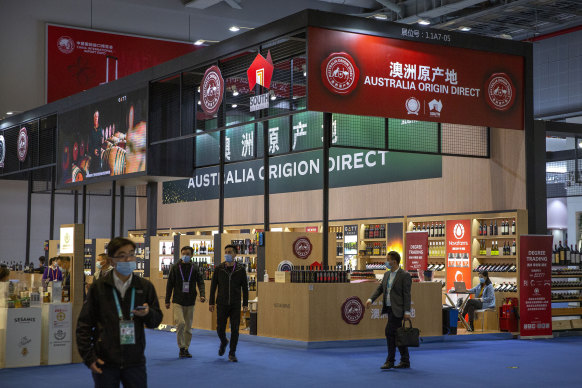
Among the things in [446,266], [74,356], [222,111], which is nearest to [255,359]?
[74,356]

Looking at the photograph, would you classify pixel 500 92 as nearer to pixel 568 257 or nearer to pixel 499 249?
pixel 499 249

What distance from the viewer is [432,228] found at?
15.7 m

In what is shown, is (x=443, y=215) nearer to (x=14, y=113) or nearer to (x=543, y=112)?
(x=543, y=112)

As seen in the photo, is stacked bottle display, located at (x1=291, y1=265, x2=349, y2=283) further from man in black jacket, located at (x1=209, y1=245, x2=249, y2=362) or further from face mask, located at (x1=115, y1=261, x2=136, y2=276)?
face mask, located at (x1=115, y1=261, x2=136, y2=276)

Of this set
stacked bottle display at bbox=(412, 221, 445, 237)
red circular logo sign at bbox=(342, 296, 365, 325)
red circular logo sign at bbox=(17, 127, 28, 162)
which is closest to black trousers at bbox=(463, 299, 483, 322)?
stacked bottle display at bbox=(412, 221, 445, 237)

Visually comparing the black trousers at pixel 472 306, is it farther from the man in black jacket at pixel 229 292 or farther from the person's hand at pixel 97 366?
the person's hand at pixel 97 366

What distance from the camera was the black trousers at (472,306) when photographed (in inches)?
537

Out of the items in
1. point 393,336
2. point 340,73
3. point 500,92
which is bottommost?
point 393,336

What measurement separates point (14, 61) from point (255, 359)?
15.7m

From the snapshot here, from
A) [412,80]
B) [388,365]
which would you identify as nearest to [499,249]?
[412,80]

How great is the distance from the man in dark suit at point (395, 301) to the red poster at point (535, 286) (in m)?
4.67

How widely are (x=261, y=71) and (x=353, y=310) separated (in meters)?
3.84

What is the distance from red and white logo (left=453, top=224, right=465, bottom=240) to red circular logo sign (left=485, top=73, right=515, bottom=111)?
2639 millimetres

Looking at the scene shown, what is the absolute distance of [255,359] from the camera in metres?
10.4
